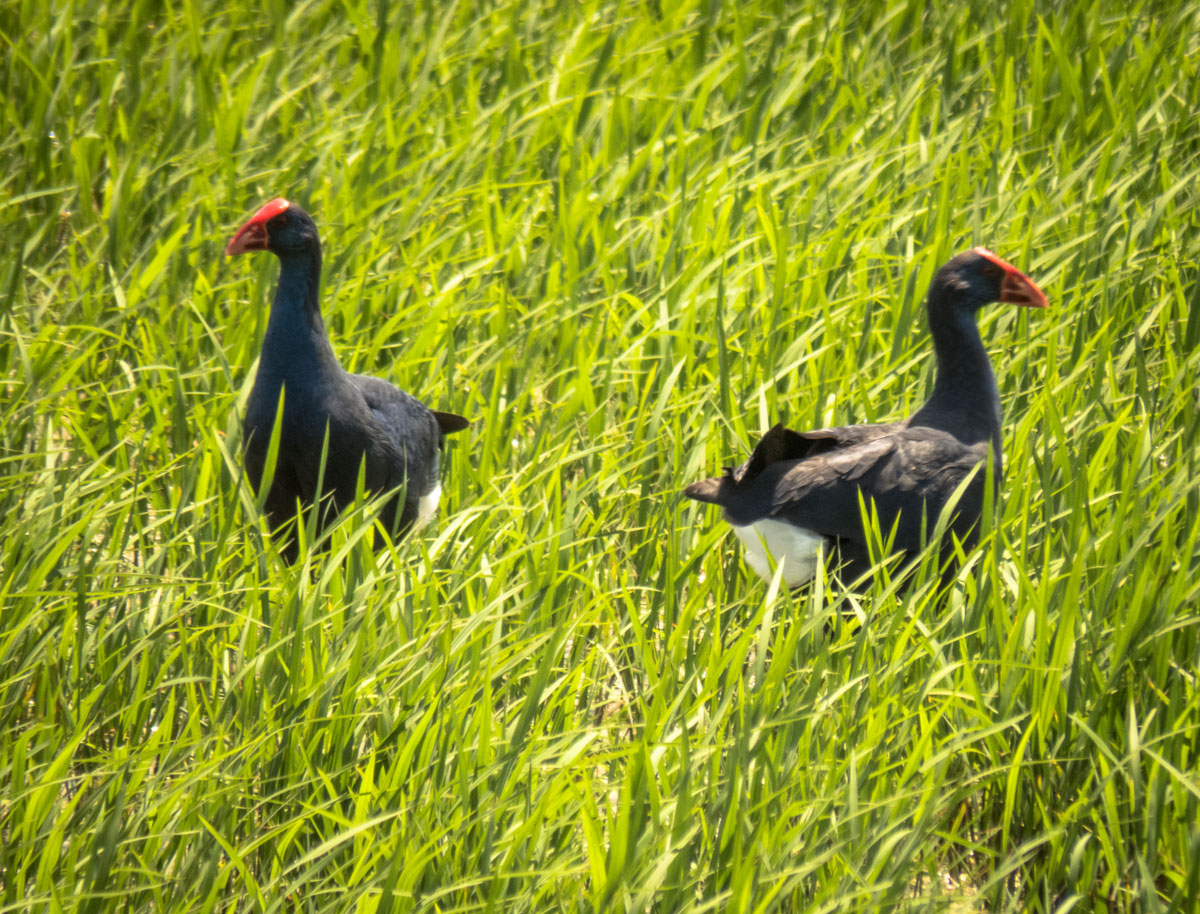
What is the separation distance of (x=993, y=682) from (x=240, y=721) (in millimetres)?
1540

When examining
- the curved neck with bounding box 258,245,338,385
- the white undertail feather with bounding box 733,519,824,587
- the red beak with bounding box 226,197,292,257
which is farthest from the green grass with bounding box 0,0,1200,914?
the red beak with bounding box 226,197,292,257

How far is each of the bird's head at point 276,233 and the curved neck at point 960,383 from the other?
1.74 m

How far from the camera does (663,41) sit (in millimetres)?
5129

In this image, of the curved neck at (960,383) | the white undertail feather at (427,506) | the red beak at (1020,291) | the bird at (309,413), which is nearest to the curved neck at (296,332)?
the bird at (309,413)

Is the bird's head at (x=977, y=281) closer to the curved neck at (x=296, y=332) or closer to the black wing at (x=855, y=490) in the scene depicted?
the black wing at (x=855, y=490)

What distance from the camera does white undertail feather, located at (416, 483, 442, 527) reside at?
10.4 feet

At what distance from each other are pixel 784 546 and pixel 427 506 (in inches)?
40.4

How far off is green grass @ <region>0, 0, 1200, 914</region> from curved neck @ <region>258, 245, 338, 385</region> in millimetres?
194

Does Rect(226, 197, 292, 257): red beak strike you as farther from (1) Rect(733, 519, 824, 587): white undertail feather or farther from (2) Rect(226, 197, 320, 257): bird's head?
(1) Rect(733, 519, 824, 587): white undertail feather

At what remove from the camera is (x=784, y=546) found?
2852mm

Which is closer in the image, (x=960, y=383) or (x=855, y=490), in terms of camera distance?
(x=855, y=490)

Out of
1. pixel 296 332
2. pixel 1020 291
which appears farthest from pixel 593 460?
pixel 1020 291

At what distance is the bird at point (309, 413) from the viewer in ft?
9.22

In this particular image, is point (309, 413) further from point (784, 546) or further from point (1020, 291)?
point (1020, 291)
